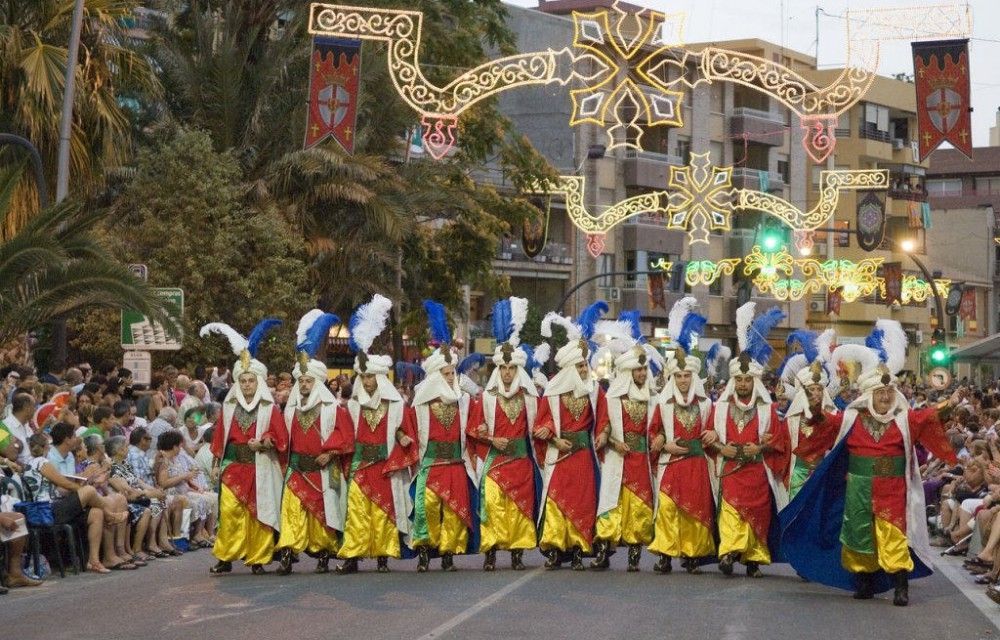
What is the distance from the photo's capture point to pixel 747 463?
663 inches

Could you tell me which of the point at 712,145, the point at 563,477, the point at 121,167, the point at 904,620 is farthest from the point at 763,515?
the point at 712,145

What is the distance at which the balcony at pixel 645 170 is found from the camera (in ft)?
229

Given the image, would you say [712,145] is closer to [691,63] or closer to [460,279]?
[691,63]

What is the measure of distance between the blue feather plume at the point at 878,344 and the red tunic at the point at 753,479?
1054 mm

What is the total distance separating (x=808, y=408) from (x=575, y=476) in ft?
7.13

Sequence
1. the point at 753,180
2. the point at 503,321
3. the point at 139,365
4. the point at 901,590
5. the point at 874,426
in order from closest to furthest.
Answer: the point at 901,590, the point at 874,426, the point at 503,321, the point at 139,365, the point at 753,180

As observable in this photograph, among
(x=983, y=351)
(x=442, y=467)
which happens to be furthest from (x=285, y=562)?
(x=983, y=351)

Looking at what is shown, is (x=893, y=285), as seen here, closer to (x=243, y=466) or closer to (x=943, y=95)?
(x=943, y=95)

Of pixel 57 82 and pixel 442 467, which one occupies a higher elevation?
pixel 57 82

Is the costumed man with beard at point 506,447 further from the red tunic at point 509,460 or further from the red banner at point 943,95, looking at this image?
the red banner at point 943,95

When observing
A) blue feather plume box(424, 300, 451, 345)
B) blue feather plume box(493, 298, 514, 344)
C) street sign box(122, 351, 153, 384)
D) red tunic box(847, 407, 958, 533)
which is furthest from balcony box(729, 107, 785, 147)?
red tunic box(847, 407, 958, 533)

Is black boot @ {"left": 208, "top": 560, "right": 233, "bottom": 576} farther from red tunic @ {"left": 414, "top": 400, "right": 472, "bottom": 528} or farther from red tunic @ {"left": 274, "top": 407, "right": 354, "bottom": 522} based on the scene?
red tunic @ {"left": 414, "top": 400, "right": 472, "bottom": 528}

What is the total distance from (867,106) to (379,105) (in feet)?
159

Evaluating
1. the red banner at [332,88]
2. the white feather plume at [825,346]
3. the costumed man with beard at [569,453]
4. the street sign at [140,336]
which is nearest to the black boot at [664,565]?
the costumed man with beard at [569,453]
